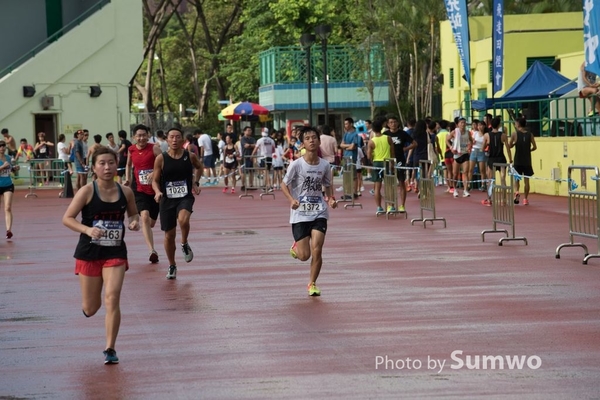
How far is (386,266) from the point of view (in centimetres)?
1590

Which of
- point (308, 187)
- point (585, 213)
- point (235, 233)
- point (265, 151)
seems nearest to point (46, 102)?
point (265, 151)

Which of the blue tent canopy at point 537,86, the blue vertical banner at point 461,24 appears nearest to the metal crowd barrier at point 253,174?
the blue vertical banner at point 461,24

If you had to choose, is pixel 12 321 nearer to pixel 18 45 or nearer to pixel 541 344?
pixel 541 344

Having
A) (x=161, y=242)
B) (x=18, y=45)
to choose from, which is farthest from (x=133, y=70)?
(x=161, y=242)

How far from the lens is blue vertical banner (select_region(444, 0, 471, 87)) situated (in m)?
33.3

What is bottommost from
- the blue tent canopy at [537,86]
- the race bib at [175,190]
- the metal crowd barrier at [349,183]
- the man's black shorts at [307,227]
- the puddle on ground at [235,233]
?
the puddle on ground at [235,233]

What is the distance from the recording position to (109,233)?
9.70 metres

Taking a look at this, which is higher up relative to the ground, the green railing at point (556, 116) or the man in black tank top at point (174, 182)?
the green railing at point (556, 116)

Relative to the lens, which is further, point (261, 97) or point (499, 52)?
point (261, 97)

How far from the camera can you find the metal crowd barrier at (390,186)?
2362 cm

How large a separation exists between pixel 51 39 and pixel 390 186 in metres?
25.3

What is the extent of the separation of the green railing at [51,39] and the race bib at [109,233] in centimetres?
3623

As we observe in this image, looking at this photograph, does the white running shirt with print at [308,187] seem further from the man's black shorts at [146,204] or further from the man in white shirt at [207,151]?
the man in white shirt at [207,151]

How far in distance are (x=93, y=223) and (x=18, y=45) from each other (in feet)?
133
